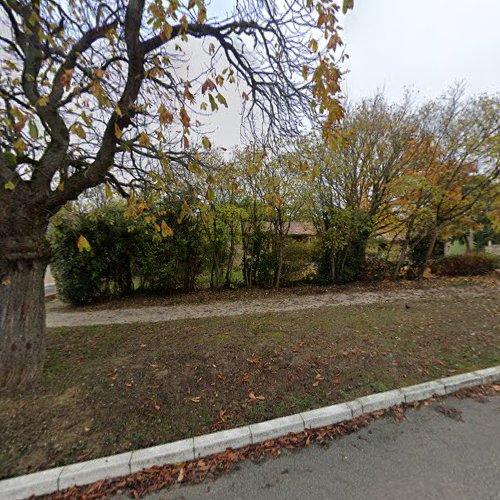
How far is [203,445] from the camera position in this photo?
220cm

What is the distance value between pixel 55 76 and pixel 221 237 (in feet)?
17.7

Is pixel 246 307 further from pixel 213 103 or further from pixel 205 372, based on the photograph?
pixel 213 103

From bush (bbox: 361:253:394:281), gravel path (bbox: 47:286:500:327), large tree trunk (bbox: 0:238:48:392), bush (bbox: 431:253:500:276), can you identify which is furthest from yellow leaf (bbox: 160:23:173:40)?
bush (bbox: 431:253:500:276)

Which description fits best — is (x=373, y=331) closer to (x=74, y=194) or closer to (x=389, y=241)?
(x=74, y=194)

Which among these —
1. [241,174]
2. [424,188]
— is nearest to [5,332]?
[241,174]

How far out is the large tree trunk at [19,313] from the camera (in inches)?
115


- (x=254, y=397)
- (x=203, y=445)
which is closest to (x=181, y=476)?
(x=203, y=445)

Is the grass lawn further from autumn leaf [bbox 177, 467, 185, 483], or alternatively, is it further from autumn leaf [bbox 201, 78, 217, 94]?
autumn leaf [bbox 201, 78, 217, 94]

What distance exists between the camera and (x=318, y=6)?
2.37 meters

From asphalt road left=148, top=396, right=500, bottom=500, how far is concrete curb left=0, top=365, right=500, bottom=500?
0.74 feet

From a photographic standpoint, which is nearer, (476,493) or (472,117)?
(476,493)

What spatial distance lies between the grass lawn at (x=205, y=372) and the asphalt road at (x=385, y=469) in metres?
0.49

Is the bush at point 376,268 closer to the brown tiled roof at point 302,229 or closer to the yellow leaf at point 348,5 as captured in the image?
the brown tiled roof at point 302,229

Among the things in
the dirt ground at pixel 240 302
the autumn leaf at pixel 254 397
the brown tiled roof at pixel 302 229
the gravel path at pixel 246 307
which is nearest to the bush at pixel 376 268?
the dirt ground at pixel 240 302
